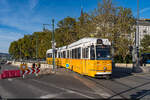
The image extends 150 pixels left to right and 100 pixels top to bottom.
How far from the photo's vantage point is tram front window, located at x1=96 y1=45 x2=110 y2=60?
1362 cm

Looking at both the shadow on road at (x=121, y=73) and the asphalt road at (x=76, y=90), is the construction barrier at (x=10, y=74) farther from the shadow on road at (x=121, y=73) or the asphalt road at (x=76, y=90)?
the shadow on road at (x=121, y=73)

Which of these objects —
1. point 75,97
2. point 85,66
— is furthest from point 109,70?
point 75,97

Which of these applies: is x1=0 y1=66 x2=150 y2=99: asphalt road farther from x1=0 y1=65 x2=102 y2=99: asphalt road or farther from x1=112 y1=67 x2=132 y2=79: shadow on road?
x1=112 y1=67 x2=132 y2=79: shadow on road

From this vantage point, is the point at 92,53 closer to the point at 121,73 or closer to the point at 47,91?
the point at 47,91

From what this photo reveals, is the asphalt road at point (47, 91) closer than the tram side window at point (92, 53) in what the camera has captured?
Yes

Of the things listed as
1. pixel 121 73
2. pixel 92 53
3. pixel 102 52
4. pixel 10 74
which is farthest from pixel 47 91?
pixel 121 73

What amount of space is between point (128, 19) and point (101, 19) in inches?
195

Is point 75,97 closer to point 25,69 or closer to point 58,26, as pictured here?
point 25,69

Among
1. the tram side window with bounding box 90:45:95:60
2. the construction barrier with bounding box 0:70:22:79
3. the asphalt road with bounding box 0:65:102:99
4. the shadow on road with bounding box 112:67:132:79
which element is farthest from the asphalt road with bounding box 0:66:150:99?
the shadow on road with bounding box 112:67:132:79

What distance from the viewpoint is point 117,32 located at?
30.2 metres

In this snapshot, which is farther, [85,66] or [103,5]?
[103,5]

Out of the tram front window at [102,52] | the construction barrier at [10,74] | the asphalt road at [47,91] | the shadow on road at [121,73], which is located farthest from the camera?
the shadow on road at [121,73]

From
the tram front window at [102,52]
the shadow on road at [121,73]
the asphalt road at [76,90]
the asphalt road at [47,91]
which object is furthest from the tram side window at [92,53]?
the shadow on road at [121,73]

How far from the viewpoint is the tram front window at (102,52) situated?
13.6m
